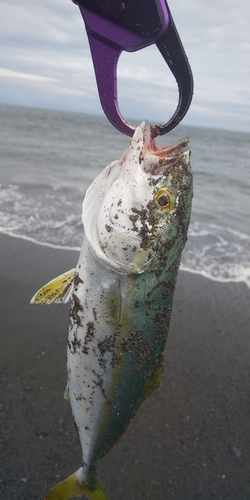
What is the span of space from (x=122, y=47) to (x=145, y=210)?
0.84 metres

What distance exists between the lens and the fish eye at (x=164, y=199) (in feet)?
7.57

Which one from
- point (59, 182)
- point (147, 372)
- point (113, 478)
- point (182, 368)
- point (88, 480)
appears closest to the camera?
point (147, 372)

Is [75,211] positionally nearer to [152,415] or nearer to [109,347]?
[152,415]

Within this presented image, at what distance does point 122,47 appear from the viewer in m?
2.00

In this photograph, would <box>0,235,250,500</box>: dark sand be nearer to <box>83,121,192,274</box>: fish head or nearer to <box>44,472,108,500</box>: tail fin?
<box>44,472,108,500</box>: tail fin

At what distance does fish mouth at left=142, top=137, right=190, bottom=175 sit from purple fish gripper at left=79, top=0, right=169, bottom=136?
0.88 ft

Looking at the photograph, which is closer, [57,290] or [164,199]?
[164,199]

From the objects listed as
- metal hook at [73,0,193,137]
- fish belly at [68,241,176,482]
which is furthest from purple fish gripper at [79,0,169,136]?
fish belly at [68,241,176,482]

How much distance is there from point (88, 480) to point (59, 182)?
11532 millimetres

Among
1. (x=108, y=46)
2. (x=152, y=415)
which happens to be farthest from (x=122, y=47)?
(x=152, y=415)

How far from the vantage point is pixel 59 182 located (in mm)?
13508

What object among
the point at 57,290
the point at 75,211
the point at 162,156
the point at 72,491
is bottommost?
the point at 75,211

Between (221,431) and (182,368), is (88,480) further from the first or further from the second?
(182,368)

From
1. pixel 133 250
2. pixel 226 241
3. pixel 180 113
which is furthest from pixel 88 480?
pixel 226 241
